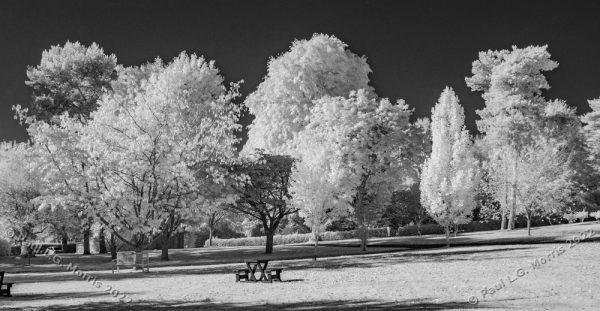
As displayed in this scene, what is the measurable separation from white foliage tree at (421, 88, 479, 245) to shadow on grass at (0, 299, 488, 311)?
2659cm

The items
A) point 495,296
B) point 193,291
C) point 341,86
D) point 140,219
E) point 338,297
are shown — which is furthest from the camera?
point 341,86

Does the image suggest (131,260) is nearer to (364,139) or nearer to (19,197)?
(364,139)

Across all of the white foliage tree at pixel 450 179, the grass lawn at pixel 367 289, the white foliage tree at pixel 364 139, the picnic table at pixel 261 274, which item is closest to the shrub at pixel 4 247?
the white foliage tree at pixel 364 139

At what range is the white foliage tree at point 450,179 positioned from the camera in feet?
130

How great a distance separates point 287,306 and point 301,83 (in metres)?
36.7

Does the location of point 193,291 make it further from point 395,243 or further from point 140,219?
point 395,243

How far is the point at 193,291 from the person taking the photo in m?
18.3

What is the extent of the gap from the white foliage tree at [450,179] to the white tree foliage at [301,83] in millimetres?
11099

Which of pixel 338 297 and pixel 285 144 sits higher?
pixel 285 144

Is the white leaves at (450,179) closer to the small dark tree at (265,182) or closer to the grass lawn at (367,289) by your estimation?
the small dark tree at (265,182)

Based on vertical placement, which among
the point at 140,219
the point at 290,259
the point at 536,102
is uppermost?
the point at 536,102

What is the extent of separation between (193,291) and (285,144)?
101 ft

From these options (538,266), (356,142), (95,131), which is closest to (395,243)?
(356,142)

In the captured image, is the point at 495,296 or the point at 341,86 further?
the point at 341,86
